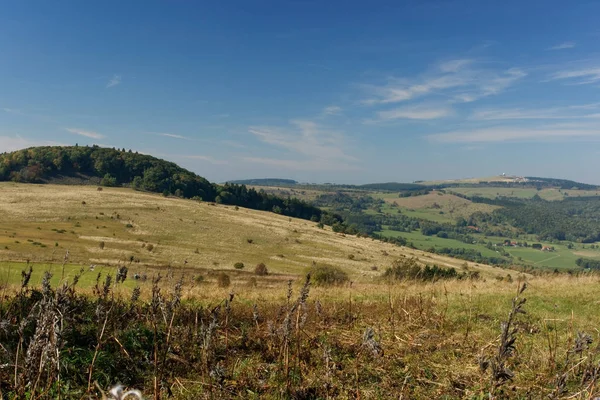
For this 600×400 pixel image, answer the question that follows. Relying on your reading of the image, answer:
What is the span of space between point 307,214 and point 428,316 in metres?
156

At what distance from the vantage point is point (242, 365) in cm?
552

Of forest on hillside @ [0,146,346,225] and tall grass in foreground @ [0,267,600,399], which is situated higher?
forest on hillside @ [0,146,346,225]

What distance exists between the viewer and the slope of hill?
57.3 metres

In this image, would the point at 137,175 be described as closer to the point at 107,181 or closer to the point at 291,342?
the point at 107,181

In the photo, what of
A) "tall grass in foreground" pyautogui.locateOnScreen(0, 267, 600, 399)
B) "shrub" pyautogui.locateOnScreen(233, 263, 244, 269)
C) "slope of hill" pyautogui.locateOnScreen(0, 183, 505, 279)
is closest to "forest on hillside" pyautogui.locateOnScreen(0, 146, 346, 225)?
"slope of hill" pyautogui.locateOnScreen(0, 183, 505, 279)

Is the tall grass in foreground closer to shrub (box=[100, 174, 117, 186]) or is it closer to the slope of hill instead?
the slope of hill

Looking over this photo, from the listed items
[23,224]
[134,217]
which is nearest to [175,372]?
[23,224]

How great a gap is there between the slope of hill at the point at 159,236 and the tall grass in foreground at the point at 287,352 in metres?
45.4

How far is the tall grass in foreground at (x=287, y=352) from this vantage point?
12.0 ft

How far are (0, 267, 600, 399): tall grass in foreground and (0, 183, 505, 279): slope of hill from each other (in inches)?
1788

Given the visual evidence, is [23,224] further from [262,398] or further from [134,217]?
[262,398]

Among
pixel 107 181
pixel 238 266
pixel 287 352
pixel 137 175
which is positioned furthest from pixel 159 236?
pixel 137 175

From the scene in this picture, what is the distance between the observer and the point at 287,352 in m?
4.20

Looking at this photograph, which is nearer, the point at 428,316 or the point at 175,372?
the point at 175,372
